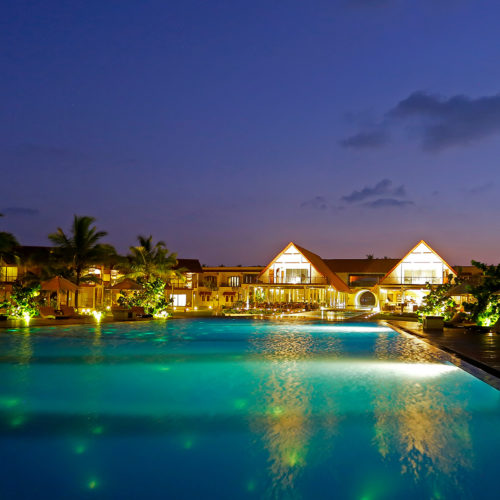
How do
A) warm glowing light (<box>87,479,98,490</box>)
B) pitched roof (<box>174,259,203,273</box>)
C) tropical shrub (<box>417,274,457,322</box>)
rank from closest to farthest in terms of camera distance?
warm glowing light (<box>87,479,98,490</box>)
tropical shrub (<box>417,274,457,322</box>)
pitched roof (<box>174,259,203,273</box>)

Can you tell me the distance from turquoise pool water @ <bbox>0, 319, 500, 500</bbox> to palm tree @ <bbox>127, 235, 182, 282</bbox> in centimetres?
2160

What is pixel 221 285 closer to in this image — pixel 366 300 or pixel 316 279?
pixel 316 279

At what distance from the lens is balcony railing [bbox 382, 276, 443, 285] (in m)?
36.6

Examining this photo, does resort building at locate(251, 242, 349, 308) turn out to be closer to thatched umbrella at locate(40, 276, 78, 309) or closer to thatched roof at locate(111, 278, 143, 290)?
thatched roof at locate(111, 278, 143, 290)

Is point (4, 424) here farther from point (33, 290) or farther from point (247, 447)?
point (33, 290)

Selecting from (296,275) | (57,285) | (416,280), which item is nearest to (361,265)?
(416,280)

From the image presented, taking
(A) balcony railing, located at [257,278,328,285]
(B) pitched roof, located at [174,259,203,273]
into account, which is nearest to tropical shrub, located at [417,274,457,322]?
(A) balcony railing, located at [257,278,328,285]

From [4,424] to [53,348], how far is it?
719cm

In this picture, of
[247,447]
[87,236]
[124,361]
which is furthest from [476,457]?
[87,236]

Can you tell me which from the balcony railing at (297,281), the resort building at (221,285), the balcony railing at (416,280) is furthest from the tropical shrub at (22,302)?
the resort building at (221,285)

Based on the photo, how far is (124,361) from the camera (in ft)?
36.2

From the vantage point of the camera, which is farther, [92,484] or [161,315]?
[161,315]

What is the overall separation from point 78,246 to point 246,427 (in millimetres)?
25842

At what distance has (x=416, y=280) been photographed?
121 ft
